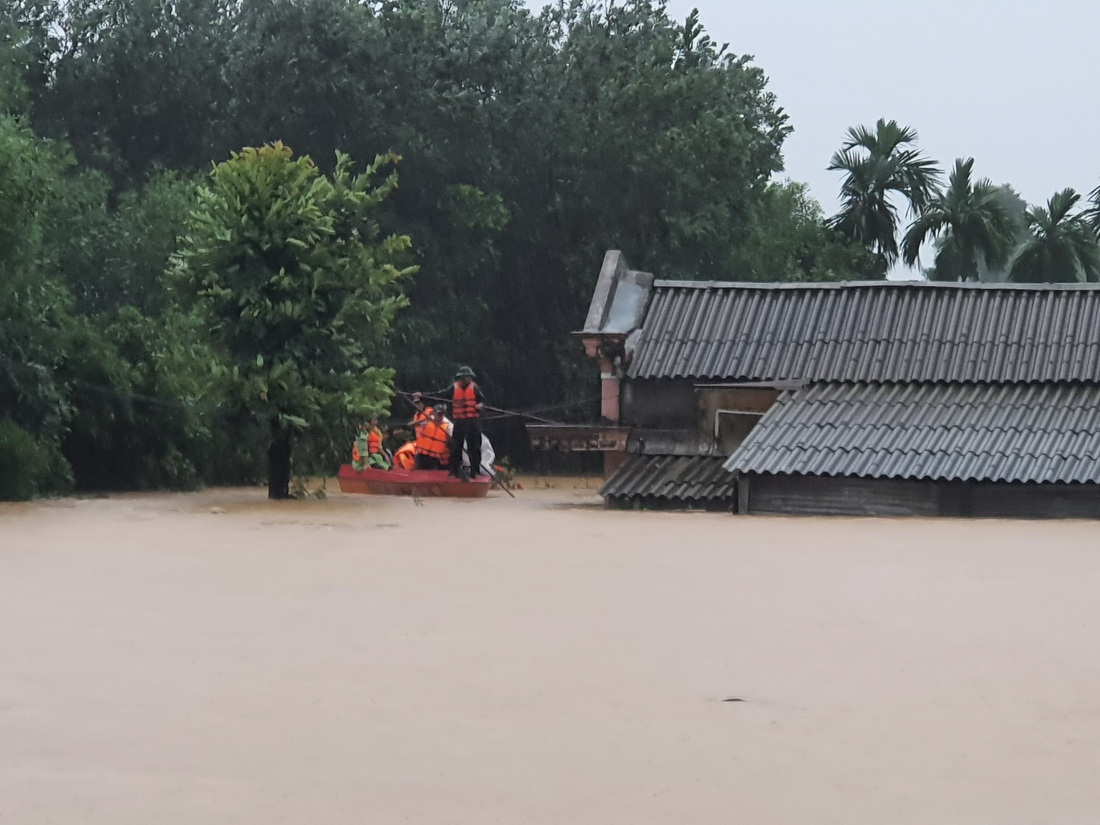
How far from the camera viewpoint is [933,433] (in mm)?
24703

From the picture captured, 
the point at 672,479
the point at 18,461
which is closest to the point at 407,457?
the point at 672,479

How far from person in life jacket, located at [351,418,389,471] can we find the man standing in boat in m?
1.53

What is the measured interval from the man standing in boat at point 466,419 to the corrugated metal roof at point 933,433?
478 centimetres

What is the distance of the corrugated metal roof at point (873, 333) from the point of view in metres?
26.4

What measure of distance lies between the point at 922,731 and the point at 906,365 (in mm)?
17914

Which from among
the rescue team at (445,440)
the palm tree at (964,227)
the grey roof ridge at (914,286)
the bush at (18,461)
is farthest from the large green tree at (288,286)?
the palm tree at (964,227)

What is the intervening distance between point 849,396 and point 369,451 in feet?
29.0

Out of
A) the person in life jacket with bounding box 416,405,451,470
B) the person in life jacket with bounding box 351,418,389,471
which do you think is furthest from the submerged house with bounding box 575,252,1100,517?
the person in life jacket with bounding box 351,418,389,471

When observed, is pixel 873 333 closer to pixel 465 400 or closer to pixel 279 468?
pixel 465 400

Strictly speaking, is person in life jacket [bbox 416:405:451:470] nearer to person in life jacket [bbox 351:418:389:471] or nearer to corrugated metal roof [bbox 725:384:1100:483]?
person in life jacket [bbox 351:418:389:471]

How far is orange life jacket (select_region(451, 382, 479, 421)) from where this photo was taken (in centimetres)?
2786

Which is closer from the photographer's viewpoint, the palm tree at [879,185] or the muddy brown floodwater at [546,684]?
the muddy brown floodwater at [546,684]

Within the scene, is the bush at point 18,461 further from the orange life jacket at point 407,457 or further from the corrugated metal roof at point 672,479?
the corrugated metal roof at point 672,479

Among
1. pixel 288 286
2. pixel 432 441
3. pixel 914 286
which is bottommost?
pixel 432 441
